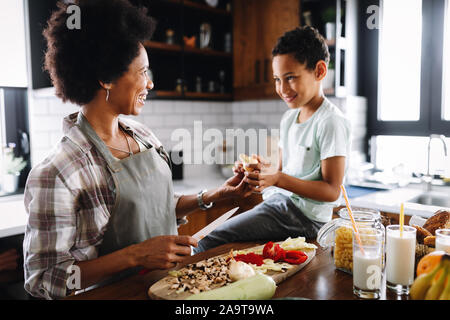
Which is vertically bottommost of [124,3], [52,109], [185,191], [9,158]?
[185,191]

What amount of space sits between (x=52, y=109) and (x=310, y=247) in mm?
2233

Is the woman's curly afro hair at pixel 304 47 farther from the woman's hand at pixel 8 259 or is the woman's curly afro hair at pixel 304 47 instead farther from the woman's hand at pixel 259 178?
the woman's hand at pixel 8 259

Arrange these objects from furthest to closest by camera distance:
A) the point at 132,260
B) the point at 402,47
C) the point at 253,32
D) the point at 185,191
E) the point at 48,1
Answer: the point at 253,32
the point at 402,47
the point at 185,191
the point at 48,1
the point at 132,260

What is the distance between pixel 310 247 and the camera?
55.1 inches

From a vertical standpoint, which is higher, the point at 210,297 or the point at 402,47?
the point at 402,47

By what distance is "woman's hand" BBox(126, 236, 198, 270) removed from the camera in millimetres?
1180

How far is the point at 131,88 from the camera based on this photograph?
1421 millimetres

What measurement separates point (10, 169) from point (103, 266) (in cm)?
187

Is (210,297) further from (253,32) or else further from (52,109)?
(253,32)

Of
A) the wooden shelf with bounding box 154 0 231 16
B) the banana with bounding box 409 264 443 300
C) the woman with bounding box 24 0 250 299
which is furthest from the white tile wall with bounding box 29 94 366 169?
the banana with bounding box 409 264 443 300

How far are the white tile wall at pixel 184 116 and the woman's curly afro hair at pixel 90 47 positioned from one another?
1.41 meters

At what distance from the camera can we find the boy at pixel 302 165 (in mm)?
1739
